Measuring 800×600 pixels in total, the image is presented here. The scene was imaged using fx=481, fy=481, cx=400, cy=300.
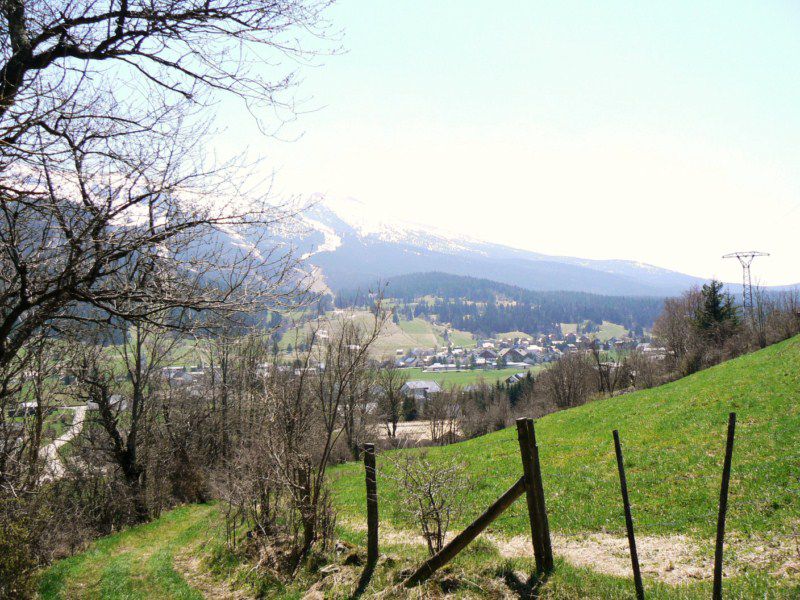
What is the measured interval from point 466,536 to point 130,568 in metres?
9.01

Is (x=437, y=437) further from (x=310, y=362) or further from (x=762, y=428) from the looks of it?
(x=310, y=362)

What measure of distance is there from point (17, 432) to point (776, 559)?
610 inches

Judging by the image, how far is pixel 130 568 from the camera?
1071 centimetres

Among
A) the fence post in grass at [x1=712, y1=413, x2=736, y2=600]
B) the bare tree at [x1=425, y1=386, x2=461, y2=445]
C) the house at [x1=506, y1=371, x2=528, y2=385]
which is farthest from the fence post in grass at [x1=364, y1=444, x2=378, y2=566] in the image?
the house at [x1=506, y1=371, x2=528, y2=385]

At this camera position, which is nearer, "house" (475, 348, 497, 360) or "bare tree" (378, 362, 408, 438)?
"bare tree" (378, 362, 408, 438)

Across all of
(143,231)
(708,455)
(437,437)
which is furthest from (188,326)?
(437,437)

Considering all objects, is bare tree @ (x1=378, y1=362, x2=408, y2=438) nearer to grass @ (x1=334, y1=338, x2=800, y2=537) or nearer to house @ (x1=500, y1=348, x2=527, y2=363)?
grass @ (x1=334, y1=338, x2=800, y2=537)

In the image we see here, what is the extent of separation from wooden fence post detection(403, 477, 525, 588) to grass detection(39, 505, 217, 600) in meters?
4.80

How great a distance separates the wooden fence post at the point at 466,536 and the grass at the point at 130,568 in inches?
189

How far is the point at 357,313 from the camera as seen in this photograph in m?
8.70

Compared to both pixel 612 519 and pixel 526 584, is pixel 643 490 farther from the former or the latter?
pixel 526 584

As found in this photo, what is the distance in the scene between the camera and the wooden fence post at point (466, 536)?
546cm

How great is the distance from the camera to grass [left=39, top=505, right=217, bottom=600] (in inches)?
343

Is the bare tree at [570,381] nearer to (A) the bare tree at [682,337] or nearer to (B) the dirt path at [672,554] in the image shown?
(A) the bare tree at [682,337]
